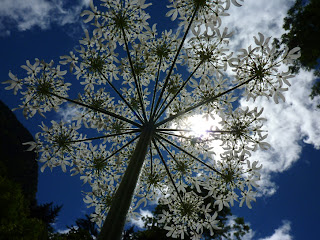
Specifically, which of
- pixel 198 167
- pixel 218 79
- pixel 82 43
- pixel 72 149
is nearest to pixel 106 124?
pixel 72 149

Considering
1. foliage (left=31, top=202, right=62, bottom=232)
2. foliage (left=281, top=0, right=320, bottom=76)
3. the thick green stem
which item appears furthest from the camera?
foliage (left=31, top=202, right=62, bottom=232)

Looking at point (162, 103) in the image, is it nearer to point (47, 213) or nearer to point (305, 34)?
point (305, 34)

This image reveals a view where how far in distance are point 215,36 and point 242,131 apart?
261 centimetres

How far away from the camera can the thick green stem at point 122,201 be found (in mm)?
3221

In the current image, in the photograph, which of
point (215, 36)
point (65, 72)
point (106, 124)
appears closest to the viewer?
point (215, 36)

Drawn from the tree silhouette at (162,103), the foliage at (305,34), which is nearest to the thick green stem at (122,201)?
the tree silhouette at (162,103)

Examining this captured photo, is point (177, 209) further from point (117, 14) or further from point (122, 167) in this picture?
point (117, 14)

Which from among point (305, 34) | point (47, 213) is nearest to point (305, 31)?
point (305, 34)

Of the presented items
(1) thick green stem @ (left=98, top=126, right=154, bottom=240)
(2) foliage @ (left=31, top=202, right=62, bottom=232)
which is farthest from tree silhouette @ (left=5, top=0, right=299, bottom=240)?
(2) foliage @ (left=31, top=202, right=62, bottom=232)

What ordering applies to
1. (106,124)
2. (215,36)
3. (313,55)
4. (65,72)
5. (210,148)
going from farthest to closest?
(313,55) < (106,124) < (210,148) < (65,72) < (215,36)

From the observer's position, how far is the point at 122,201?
3572mm

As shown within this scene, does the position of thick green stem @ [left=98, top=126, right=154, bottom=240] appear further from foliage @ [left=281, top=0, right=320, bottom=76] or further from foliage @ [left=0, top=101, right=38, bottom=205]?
foliage @ [left=0, top=101, right=38, bottom=205]

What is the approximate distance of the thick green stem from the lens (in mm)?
3221

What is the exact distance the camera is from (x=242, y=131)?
19.0ft
